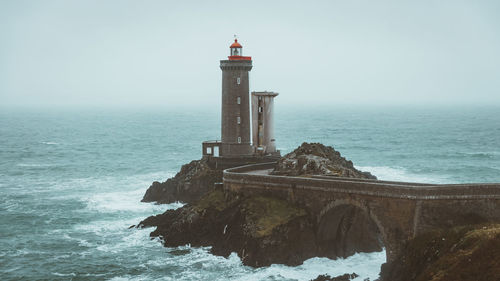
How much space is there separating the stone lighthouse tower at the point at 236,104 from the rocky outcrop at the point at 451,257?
2562 centimetres

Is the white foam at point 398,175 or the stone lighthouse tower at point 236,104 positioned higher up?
the stone lighthouse tower at point 236,104

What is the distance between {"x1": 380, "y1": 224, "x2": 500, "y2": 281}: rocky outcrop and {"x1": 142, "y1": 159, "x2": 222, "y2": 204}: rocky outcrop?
24.5 m

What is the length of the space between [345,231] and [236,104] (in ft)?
67.2

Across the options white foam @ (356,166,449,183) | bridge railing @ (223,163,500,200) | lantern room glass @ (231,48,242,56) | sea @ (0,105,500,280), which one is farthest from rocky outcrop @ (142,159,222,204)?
white foam @ (356,166,449,183)

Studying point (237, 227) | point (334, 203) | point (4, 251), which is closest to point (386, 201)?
point (334, 203)

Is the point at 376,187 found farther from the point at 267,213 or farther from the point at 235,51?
the point at 235,51

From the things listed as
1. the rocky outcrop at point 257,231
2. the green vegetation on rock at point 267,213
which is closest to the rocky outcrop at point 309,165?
the rocky outcrop at point 257,231

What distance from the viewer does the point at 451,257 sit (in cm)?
3478

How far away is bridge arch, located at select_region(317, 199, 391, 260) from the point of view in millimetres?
45000

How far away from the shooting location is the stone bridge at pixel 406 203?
128 ft

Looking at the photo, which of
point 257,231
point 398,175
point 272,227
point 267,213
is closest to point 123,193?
point 267,213

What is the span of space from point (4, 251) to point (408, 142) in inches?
4108

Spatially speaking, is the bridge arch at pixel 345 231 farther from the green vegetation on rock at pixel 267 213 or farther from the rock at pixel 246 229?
the green vegetation on rock at pixel 267 213

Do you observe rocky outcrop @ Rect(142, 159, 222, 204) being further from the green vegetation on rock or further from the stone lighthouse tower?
the green vegetation on rock
